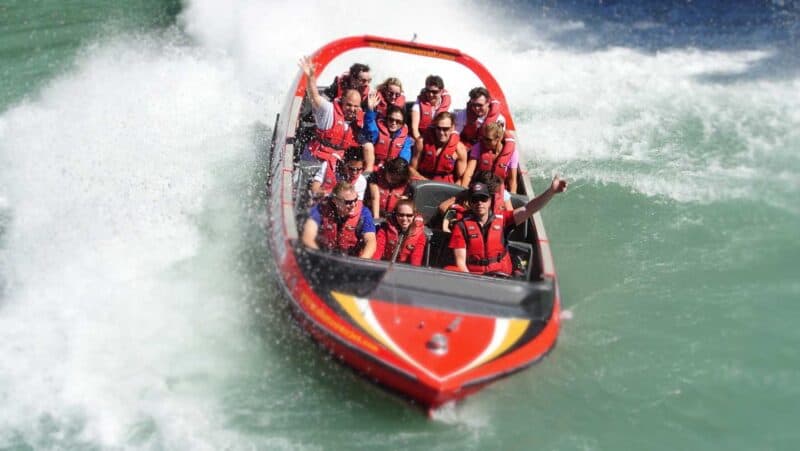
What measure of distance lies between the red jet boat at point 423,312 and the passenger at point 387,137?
0.94 meters

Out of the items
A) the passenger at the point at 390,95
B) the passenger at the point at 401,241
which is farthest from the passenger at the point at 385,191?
the passenger at the point at 390,95

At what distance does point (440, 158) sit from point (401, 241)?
1.14 meters

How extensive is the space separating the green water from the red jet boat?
0.28 meters

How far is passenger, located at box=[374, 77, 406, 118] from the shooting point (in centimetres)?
620

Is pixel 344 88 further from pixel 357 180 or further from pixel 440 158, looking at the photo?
pixel 357 180

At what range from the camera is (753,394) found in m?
4.66

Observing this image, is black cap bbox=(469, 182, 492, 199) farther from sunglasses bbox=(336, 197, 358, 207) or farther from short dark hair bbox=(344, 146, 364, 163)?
short dark hair bbox=(344, 146, 364, 163)

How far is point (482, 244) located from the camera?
4.84m

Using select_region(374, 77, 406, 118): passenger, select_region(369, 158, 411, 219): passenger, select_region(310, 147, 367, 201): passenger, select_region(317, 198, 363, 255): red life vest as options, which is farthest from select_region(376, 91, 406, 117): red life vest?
select_region(317, 198, 363, 255): red life vest

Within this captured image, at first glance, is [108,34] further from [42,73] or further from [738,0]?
[738,0]

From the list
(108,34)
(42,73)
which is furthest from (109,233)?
(108,34)

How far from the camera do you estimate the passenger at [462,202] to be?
16.2 feet

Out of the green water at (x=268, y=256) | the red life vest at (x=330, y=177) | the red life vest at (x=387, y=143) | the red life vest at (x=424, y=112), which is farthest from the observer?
the red life vest at (x=424, y=112)

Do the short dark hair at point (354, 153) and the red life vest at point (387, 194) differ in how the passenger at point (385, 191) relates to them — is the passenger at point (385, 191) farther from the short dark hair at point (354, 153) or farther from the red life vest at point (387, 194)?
the short dark hair at point (354, 153)
